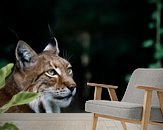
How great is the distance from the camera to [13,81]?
14.8 ft

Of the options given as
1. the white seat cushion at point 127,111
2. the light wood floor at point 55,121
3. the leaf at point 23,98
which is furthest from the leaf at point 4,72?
the light wood floor at point 55,121

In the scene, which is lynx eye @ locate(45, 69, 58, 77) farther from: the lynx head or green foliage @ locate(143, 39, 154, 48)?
green foliage @ locate(143, 39, 154, 48)

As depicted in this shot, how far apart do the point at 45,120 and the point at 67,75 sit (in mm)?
625

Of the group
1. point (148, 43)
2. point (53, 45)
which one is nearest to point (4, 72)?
point (53, 45)

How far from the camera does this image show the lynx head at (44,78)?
447 cm

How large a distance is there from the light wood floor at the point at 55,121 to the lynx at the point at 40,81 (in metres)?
0.08

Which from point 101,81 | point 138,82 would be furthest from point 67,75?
point 138,82

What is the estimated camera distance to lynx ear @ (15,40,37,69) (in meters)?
4.54

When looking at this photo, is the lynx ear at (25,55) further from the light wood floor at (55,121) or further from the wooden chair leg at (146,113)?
the wooden chair leg at (146,113)

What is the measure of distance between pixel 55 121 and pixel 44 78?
0.56 metres

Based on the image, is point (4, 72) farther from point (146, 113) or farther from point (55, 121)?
point (55, 121)

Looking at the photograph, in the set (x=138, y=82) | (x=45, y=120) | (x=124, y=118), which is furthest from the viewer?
(x=45, y=120)

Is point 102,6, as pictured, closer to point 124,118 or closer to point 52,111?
point 52,111

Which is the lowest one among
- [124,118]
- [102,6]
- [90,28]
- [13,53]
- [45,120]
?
[45,120]
